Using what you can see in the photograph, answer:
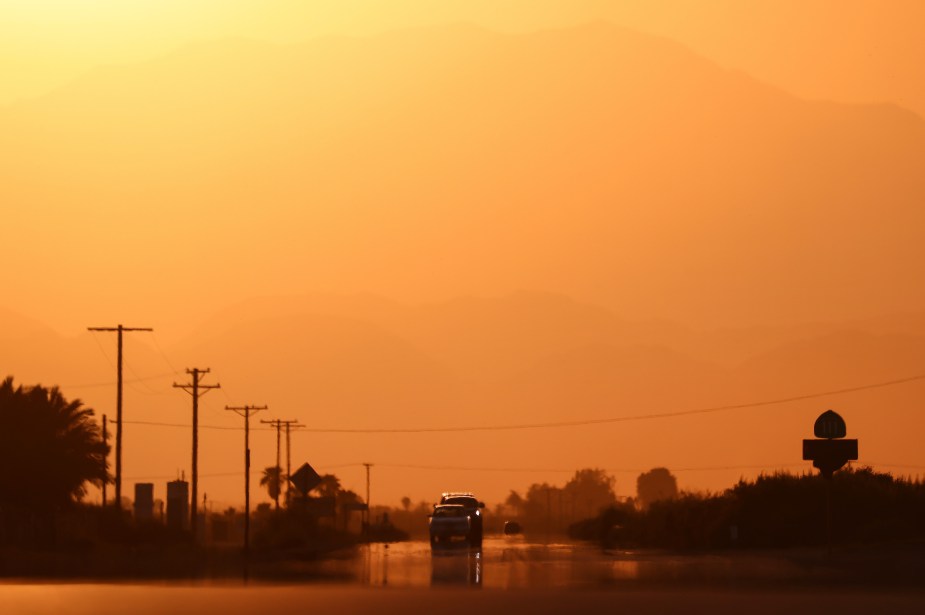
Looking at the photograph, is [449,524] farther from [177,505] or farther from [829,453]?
[177,505]

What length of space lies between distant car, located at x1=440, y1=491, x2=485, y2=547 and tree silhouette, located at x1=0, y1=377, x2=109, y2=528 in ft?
54.5

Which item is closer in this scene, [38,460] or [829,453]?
[829,453]

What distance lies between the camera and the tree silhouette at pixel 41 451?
7150 cm

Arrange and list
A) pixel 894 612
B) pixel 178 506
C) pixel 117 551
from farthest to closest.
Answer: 1. pixel 178 506
2. pixel 117 551
3. pixel 894 612

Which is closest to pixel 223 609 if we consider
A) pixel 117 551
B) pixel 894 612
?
pixel 894 612

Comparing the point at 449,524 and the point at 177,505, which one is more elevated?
the point at 177,505

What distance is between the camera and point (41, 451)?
72500 millimetres

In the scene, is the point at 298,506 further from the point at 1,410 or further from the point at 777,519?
the point at 777,519

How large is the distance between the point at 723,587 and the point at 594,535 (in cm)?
6999

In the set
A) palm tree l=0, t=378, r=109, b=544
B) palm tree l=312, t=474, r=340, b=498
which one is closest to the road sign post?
palm tree l=0, t=378, r=109, b=544

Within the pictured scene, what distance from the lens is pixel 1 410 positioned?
2844 inches

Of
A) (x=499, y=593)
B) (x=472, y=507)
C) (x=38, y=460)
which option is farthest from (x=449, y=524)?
(x=499, y=593)

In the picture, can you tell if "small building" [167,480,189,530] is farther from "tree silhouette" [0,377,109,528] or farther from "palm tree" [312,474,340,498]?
"palm tree" [312,474,340,498]

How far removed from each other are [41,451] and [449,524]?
62.0 feet
